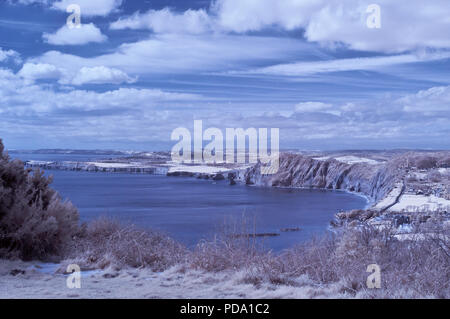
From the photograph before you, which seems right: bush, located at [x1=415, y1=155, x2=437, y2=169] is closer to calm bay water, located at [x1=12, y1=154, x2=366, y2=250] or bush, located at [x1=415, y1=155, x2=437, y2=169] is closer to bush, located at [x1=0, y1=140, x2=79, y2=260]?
calm bay water, located at [x1=12, y1=154, x2=366, y2=250]

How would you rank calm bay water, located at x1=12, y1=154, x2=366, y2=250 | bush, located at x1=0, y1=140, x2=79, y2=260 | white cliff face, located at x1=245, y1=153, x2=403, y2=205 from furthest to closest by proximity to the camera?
1. white cliff face, located at x1=245, y1=153, x2=403, y2=205
2. calm bay water, located at x1=12, y1=154, x2=366, y2=250
3. bush, located at x1=0, y1=140, x2=79, y2=260

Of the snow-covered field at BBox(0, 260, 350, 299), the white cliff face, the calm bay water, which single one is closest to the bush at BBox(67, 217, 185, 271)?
the snow-covered field at BBox(0, 260, 350, 299)

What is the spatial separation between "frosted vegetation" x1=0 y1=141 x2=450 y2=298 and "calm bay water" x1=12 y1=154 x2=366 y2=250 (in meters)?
20.1

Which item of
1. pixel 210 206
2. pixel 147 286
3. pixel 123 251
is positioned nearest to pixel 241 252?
pixel 147 286

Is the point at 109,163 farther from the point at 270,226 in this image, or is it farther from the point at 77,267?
the point at 77,267

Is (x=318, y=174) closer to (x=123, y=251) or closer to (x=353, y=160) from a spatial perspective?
(x=353, y=160)

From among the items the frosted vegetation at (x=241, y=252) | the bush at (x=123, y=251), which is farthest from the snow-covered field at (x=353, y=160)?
the frosted vegetation at (x=241, y=252)

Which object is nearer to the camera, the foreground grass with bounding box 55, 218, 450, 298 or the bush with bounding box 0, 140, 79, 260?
the foreground grass with bounding box 55, 218, 450, 298

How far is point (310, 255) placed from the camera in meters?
8.35

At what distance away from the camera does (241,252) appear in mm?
8422

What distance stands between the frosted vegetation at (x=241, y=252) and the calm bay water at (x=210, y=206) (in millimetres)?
20108

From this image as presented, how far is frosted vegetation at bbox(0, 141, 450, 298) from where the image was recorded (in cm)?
713
